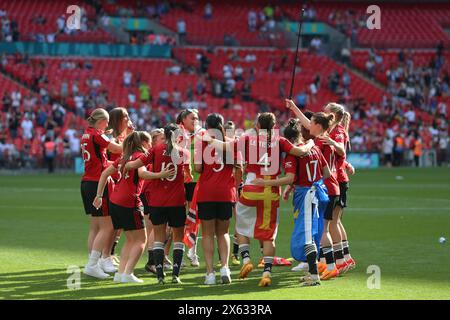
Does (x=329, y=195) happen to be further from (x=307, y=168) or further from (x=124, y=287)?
(x=124, y=287)

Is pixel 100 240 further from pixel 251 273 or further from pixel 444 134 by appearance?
pixel 444 134

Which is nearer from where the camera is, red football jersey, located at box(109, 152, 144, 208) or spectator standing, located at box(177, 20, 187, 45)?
red football jersey, located at box(109, 152, 144, 208)

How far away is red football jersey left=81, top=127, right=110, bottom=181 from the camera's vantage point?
1279cm

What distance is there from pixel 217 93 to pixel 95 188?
33642 millimetres

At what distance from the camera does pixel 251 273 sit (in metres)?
12.8

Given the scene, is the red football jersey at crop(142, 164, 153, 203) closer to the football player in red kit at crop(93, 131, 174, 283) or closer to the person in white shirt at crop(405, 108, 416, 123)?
the football player in red kit at crop(93, 131, 174, 283)

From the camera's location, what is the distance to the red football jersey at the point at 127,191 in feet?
39.0

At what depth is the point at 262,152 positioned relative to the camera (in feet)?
38.9

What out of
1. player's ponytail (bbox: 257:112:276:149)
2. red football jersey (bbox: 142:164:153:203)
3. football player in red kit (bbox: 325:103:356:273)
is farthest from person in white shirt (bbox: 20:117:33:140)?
player's ponytail (bbox: 257:112:276:149)

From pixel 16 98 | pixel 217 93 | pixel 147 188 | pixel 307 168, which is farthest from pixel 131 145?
pixel 217 93

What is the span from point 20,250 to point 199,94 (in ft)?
102
